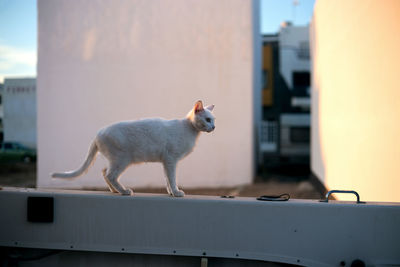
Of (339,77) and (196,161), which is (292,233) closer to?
(339,77)

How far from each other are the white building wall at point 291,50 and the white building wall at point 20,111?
1258 centimetres

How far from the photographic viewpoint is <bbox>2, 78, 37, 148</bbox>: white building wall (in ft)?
23.2

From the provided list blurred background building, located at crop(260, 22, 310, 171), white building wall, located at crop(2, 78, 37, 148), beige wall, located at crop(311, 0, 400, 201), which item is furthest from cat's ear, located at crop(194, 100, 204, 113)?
blurred background building, located at crop(260, 22, 310, 171)

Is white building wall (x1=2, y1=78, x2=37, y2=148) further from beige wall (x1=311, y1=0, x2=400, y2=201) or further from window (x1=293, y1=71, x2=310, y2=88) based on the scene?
window (x1=293, y1=71, x2=310, y2=88)

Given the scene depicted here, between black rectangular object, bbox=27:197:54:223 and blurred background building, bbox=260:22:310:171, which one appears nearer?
black rectangular object, bbox=27:197:54:223

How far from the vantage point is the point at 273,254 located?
221 cm

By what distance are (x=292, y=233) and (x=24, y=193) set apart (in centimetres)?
182

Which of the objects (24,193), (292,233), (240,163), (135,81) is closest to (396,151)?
Result: (292,233)

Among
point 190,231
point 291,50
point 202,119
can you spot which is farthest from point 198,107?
point 291,50

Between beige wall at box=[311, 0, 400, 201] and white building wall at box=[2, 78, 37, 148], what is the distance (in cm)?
583

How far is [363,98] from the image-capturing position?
4.04 meters

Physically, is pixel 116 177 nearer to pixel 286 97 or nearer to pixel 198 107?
pixel 198 107

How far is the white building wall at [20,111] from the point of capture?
707 cm

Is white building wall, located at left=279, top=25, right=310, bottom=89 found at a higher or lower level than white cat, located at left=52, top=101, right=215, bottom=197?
higher
